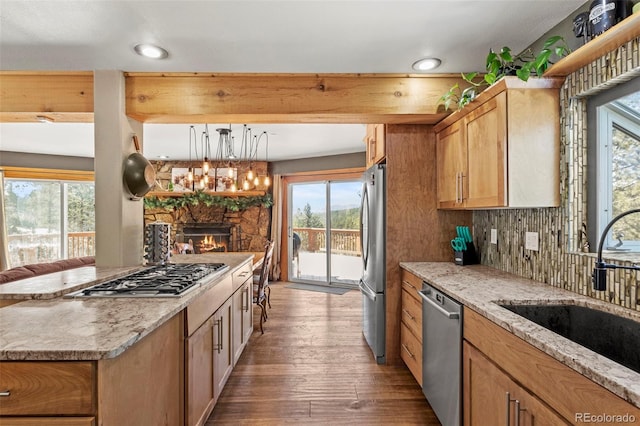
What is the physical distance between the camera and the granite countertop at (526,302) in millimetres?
860

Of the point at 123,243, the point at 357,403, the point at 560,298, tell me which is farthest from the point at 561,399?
the point at 123,243

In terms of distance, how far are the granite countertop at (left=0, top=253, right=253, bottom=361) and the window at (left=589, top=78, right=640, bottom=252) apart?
218 cm

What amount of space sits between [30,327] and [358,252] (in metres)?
5.04

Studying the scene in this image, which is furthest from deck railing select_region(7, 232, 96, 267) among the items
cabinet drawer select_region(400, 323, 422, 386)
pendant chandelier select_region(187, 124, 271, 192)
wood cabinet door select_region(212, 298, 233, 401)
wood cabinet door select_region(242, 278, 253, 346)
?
cabinet drawer select_region(400, 323, 422, 386)

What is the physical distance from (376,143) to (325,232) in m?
3.17

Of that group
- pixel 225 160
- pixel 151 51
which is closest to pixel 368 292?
pixel 151 51

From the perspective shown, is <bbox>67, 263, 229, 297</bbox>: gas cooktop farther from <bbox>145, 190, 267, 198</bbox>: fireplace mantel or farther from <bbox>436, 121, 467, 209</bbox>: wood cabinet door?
<bbox>145, 190, 267, 198</bbox>: fireplace mantel

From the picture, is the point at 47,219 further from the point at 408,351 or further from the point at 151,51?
the point at 408,351

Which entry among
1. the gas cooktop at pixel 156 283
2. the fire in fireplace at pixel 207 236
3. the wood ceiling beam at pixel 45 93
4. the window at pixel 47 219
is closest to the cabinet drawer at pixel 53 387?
the gas cooktop at pixel 156 283

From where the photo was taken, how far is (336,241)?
6062 millimetres

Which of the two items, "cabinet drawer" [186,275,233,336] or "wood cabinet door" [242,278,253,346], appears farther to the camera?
"wood cabinet door" [242,278,253,346]

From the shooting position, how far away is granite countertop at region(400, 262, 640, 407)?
0.86m

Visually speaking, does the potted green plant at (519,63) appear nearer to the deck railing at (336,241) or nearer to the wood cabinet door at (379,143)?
the wood cabinet door at (379,143)

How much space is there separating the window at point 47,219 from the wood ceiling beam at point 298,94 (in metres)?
4.92
